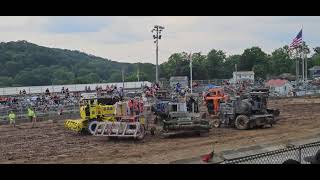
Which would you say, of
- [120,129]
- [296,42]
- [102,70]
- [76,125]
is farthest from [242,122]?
[102,70]

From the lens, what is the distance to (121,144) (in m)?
22.6

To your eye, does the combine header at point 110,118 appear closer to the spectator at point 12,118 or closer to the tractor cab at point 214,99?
the tractor cab at point 214,99

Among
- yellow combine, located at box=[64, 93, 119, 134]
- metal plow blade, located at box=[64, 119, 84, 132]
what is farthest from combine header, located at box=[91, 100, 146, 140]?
metal plow blade, located at box=[64, 119, 84, 132]

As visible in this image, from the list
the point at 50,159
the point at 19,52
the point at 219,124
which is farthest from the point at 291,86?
the point at 19,52

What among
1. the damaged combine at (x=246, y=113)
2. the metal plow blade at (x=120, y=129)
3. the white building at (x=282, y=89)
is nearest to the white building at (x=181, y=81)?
the white building at (x=282, y=89)

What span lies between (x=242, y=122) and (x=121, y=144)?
7.76 meters

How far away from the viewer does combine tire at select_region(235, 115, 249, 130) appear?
88.8 feet

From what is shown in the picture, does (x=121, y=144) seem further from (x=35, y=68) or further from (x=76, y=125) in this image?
(x=35, y=68)

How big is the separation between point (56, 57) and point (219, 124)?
107 metres

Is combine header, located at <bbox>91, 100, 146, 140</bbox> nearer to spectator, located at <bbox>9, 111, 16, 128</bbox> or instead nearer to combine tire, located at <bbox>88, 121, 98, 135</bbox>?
combine tire, located at <bbox>88, 121, 98, 135</bbox>
